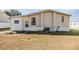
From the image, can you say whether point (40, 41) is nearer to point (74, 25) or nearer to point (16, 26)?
point (16, 26)

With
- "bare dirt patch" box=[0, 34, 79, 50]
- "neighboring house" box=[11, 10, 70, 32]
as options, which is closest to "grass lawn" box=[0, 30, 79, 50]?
"bare dirt patch" box=[0, 34, 79, 50]

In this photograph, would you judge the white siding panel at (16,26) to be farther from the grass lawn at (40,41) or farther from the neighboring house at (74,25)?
the neighboring house at (74,25)

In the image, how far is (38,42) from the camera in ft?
9.04

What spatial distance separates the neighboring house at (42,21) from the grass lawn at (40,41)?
0.34 ft

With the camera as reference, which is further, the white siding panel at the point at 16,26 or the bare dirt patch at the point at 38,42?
the white siding panel at the point at 16,26

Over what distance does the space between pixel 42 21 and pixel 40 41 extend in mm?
279

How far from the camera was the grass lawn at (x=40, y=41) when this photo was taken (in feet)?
8.95

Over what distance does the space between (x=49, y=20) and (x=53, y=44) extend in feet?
1.09

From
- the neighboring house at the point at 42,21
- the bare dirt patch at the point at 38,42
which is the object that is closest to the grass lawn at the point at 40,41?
the bare dirt patch at the point at 38,42

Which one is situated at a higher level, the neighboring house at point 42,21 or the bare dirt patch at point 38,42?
the neighboring house at point 42,21

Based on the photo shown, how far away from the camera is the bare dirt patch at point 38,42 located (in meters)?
2.73
